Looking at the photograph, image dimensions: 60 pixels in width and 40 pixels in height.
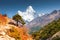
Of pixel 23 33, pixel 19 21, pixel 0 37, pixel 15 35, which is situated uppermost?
pixel 19 21

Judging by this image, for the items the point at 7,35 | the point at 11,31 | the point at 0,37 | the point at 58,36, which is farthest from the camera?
the point at 58,36

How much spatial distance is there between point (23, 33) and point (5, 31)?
10181 mm

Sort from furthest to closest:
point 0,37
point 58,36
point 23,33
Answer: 1. point 58,36
2. point 23,33
3. point 0,37

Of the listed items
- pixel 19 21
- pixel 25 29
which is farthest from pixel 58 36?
pixel 25 29

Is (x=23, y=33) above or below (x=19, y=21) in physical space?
below

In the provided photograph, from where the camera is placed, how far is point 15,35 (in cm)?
4494

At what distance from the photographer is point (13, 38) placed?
4306 centimetres

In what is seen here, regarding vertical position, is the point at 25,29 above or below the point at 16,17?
below

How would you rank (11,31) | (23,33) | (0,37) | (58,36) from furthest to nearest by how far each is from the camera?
(58,36)
(23,33)
(11,31)
(0,37)

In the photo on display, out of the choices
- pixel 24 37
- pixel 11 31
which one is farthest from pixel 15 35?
pixel 24 37

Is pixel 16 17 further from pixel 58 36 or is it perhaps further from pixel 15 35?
pixel 58 36

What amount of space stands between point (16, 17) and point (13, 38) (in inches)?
1082

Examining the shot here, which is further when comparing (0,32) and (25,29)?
(25,29)

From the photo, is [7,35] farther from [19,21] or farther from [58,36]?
[58,36]
